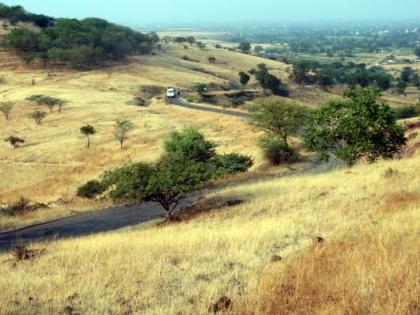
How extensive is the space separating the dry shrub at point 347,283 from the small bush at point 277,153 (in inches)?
1090

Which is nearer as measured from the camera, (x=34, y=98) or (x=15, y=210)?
(x=15, y=210)

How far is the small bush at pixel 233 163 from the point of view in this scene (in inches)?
1294

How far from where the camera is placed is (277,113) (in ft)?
138

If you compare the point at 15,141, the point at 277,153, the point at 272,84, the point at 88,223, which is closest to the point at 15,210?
the point at 88,223

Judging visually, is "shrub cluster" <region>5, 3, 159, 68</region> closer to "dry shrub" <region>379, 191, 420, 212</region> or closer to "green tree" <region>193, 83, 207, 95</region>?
"green tree" <region>193, 83, 207, 95</region>

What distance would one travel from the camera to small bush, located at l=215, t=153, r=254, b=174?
108 feet

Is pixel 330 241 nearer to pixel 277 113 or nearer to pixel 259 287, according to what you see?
pixel 259 287

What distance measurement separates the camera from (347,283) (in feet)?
23.2

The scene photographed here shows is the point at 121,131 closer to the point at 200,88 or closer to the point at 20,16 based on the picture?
the point at 200,88

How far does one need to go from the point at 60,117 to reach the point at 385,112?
44.7 m

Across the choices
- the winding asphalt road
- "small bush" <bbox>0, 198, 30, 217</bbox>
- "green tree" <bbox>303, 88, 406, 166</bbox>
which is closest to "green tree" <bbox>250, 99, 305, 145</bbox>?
"green tree" <bbox>303, 88, 406, 166</bbox>

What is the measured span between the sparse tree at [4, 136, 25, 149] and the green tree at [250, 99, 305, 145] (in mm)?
23310

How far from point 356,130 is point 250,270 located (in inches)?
721

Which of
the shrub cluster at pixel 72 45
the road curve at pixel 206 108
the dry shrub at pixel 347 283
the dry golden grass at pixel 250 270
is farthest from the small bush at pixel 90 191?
the shrub cluster at pixel 72 45
